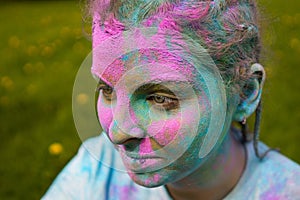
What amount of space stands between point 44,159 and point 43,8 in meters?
5.90

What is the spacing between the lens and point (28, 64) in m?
5.75

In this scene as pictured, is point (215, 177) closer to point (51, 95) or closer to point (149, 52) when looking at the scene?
point (149, 52)

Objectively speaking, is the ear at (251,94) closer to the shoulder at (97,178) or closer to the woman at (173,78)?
the woman at (173,78)

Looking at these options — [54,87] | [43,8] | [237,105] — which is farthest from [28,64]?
[237,105]

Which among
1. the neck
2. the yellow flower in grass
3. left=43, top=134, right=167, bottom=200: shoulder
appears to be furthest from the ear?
the yellow flower in grass

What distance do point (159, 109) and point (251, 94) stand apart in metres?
0.38

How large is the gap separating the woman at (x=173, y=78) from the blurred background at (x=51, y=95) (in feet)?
0.84

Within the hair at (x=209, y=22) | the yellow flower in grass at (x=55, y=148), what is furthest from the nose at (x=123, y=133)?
the yellow flower in grass at (x=55, y=148)

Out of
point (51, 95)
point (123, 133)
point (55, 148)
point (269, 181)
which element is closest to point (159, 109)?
point (123, 133)

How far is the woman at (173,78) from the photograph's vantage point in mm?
1553

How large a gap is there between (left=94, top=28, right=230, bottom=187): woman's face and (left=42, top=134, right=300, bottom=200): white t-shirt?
0.39 meters

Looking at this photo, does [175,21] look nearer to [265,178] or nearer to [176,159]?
[176,159]

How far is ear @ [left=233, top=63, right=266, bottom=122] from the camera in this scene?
1.80 metres

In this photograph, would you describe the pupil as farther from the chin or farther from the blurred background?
the blurred background
